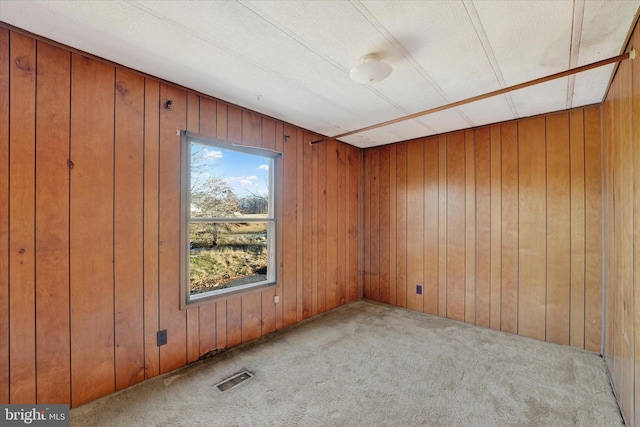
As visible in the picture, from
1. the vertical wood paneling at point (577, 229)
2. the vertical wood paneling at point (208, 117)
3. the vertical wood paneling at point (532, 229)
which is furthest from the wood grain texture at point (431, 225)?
the vertical wood paneling at point (208, 117)

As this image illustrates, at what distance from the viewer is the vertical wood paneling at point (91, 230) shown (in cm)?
189

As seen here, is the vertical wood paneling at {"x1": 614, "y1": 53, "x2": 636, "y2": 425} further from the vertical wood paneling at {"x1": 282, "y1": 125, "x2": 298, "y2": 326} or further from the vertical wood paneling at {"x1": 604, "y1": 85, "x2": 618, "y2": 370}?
the vertical wood paneling at {"x1": 282, "y1": 125, "x2": 298, "y2": 326}

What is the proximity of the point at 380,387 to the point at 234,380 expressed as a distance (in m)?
1.16

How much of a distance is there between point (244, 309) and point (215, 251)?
2.26ft

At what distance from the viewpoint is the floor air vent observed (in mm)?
2123

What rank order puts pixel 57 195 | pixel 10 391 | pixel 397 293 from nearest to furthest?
pixel 10 391 < pixel 57 195 < pixel 397 293

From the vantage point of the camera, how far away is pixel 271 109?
2.87 m

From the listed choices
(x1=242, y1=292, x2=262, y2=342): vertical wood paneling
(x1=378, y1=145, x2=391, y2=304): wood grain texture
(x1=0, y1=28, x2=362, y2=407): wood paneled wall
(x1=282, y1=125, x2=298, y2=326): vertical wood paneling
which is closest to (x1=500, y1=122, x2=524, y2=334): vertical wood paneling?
(x1=378, y1=145, x2=391, y2=304): wood grain texture

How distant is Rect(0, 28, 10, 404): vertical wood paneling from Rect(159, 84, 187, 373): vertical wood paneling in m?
0.84

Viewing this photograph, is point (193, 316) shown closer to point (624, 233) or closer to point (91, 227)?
point (91, 227)

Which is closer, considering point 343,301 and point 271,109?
point 271,109

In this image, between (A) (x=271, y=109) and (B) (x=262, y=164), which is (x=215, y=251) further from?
(A) (x=271, y=109)

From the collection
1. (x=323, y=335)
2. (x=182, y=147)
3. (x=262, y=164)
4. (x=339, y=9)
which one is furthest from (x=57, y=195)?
(x=323, y=335)

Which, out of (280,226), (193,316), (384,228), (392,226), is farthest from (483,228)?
(193,316)
